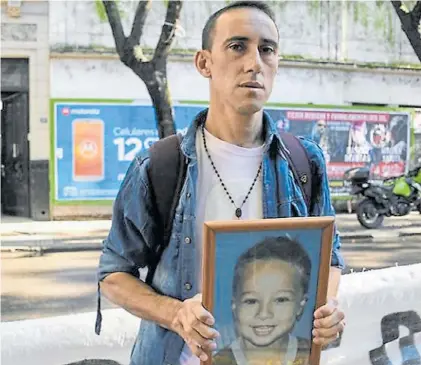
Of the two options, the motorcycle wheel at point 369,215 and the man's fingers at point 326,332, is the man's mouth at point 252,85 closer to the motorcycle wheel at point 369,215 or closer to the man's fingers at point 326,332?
the man's fingers at point 326,332

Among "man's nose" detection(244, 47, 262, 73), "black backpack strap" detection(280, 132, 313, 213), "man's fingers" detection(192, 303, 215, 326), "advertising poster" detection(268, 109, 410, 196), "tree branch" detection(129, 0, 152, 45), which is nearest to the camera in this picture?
"man's fingers" detection(192, 303, 215, 326)

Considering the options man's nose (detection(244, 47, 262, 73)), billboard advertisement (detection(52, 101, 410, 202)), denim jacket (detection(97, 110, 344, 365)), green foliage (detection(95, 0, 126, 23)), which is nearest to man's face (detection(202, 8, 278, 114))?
man's nose (detection(244, 47, 262, 73))

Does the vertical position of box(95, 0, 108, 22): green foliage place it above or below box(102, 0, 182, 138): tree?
above

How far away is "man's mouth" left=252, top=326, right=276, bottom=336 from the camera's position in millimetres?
1109

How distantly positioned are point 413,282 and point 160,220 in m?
2.03

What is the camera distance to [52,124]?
10922 millimetres

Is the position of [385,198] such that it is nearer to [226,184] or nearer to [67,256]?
[67,256]

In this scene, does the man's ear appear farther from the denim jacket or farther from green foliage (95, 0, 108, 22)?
green foliage (95, 0, 108, 22)

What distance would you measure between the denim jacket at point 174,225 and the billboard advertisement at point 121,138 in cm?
958

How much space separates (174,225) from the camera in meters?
1.25

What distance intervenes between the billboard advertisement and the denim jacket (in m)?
9.58

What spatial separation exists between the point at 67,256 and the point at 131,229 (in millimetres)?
7047

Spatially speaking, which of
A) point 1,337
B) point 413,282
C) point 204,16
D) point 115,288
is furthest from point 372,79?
point 115,288

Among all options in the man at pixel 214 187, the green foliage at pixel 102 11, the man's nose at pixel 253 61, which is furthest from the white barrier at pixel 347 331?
the green foliage at pixel 102 11
